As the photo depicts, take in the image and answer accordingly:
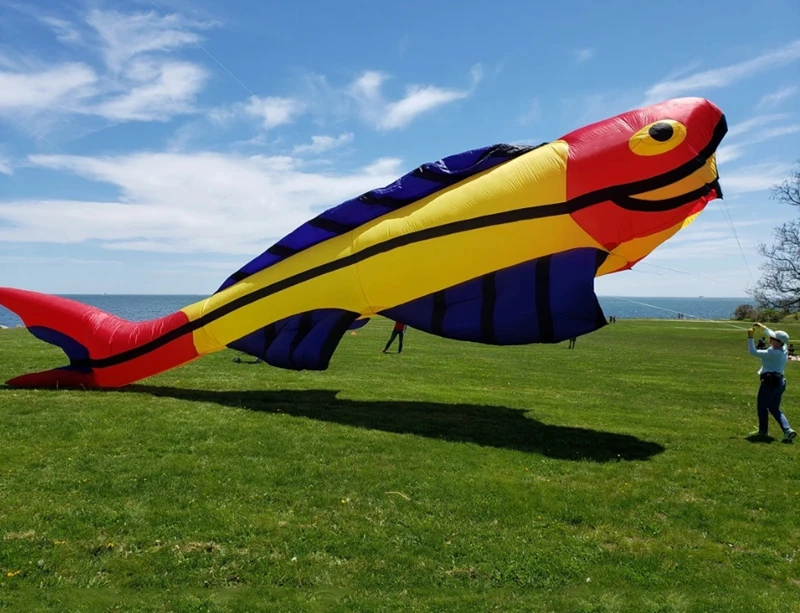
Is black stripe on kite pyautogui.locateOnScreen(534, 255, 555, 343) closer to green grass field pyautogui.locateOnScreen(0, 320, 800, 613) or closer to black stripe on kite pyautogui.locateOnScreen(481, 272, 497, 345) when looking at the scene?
black stripe on kite pyautogui.locateOnScreen(481, 272, 497, 345)

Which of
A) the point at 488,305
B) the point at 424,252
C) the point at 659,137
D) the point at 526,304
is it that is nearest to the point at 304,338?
the point at 424,252

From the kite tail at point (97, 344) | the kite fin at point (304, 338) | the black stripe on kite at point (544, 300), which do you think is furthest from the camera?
the kite tail at point (97, 344)

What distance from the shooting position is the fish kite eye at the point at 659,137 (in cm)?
859

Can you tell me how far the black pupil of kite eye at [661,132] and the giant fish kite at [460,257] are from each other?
0.07 ft

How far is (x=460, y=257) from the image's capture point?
9781 millimetres

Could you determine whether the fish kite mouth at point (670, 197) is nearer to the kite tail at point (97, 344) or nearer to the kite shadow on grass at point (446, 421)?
the kite shadow on grass at point (446, 421)

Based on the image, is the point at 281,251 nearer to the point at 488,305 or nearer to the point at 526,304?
the point at 488,305

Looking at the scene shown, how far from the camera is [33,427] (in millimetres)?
8594

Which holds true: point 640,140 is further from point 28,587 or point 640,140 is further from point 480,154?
point 28,587

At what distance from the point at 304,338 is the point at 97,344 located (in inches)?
173

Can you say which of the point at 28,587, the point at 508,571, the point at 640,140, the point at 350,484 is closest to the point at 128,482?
the point at 28,587

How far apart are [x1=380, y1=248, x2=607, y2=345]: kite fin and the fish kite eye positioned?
1.59m

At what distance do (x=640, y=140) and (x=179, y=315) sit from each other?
8.91 metres

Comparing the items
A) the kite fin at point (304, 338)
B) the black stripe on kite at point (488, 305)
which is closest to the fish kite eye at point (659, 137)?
the black stripe on kite at point (488, 305)
